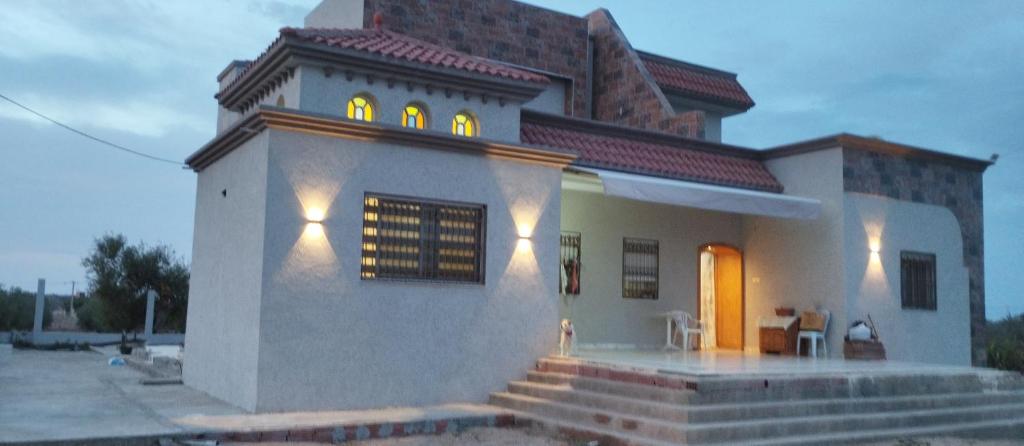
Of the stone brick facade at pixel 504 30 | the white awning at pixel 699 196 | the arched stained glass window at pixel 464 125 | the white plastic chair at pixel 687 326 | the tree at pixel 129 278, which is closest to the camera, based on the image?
the arched stained glass window at pixel 464 125

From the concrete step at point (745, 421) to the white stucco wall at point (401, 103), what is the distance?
4257 millimetres

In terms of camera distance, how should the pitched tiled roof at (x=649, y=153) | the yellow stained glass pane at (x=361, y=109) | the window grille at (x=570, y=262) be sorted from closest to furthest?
the yellow stained glass pane at (x=361, y=109)
the pitched tiled roof at (x=649, y=153)
the window grille at (x=570, y=262)

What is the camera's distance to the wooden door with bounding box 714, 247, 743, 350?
18922 mm

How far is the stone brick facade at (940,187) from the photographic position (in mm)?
17562

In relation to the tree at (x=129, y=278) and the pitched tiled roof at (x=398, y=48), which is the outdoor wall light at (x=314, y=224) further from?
the tree at (x=129, y=278)

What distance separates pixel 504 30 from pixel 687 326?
28.7 feet

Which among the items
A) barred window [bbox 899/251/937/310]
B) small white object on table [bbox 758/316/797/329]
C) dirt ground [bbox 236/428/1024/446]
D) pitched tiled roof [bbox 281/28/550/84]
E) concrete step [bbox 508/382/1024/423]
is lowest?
dirt ground [bbox 236/428/1024/446]

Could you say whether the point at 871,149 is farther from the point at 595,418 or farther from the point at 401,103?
the point at 401,103

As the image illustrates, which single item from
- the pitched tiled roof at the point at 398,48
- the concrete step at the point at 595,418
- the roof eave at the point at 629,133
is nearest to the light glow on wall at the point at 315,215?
the pitched tiled roof at the point at 398,48

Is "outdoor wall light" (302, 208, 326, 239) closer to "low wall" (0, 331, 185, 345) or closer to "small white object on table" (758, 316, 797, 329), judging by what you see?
"small white object on table" (758, 316, 797, 329)

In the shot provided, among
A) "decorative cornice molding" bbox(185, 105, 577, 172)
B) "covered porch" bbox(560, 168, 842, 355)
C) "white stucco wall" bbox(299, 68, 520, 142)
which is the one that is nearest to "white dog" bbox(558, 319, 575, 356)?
"covered porch" bbox(560, 168, 842, 355)

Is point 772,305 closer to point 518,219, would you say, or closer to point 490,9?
point 518,219

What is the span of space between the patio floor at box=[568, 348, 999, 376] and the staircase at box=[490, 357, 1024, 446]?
230 mm

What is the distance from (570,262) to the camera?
16812mm
